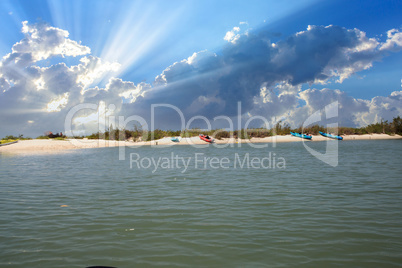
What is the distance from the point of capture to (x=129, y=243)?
554cm

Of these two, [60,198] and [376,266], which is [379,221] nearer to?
[376,266]

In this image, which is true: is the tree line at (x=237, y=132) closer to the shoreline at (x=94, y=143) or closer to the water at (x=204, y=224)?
the shoreline at (x=94, y=143)

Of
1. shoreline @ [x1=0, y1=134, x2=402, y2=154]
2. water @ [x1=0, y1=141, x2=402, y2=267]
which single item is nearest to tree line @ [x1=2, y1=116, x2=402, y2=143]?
shoreline @ [x1=0, y1=134, x2=402, y2=154]

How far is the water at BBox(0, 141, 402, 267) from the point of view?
16.1ft

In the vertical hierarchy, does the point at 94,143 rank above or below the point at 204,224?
above

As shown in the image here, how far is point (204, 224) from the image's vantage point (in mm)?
6664

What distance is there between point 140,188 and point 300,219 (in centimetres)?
660

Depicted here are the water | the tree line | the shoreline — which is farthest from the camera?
the tree line

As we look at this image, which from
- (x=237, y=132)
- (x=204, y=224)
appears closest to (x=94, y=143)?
(x=237, y=132)

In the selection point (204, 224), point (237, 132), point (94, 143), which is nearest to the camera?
point (204, 224)

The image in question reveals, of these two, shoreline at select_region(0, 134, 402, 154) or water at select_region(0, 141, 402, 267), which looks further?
shoreline at select_region(0, 134, 402, 154)

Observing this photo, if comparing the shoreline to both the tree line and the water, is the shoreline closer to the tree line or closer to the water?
the tree line

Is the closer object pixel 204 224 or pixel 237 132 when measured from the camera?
pixel 204 224

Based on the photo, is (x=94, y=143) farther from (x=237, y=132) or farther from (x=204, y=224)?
(x=204, y=224)
